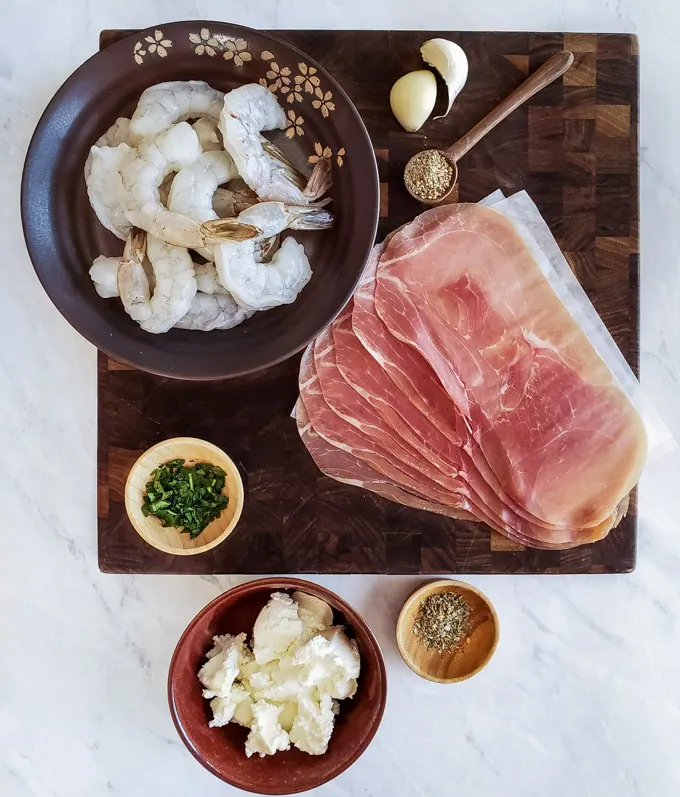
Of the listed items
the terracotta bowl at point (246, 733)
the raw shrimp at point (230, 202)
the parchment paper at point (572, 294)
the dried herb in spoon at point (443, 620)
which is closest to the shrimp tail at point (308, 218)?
the raw shrimp at point (230, 202)

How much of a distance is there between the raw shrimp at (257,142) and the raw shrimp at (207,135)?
0.17 feet

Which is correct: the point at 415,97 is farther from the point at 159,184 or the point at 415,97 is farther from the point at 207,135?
the point at 159,184

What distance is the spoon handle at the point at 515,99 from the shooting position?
1.72 meters

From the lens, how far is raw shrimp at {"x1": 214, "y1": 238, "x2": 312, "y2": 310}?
1.48m

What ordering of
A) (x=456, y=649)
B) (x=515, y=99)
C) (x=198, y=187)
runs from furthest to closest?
1. (x=456, y=649)
2. (x=515, y=99)
3. (x=198, y=187)

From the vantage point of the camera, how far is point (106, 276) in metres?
1.58

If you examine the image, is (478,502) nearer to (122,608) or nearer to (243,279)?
(243,279)

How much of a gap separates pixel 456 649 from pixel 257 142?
1340 mm

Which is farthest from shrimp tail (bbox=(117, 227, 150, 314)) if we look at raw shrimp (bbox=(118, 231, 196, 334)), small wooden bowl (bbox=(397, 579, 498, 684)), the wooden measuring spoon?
small wooden bowl (bbox=(397, 579, 498, 684))

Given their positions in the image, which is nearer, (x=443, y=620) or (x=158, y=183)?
(x=158, y=183)

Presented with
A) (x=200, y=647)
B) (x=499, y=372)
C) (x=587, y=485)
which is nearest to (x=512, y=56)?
(x=499, y=372)

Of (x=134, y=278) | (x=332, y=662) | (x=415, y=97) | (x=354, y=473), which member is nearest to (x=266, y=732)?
(x=332, y=662)

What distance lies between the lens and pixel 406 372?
5.69 feet

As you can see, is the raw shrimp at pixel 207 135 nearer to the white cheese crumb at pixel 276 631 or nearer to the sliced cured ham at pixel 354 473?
the sliced cured ham at pixel 354 473
